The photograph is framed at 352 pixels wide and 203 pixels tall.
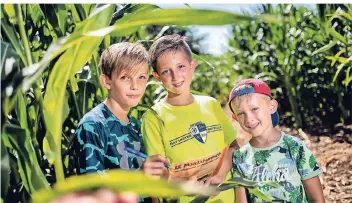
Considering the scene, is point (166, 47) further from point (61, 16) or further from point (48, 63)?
point (48, 63)

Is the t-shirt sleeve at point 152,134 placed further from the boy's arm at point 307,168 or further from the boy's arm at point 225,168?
the boy's arm at point 307,168

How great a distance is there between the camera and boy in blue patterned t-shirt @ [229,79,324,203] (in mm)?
1350

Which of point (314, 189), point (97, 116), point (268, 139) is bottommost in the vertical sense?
point (314, 189)

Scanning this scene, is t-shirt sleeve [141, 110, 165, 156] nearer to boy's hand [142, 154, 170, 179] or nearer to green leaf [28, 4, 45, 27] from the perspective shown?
boy's hand [142, 154, 170, 179]

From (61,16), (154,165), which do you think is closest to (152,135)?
(154,165)

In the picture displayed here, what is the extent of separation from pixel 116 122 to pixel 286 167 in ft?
1.25

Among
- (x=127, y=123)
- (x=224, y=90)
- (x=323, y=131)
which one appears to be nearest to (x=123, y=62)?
(x=127, y=123)

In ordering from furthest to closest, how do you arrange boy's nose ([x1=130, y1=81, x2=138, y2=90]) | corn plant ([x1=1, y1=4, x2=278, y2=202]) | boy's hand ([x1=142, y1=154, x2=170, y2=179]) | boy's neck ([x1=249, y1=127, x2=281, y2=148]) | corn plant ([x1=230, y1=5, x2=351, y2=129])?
corn plant ([x1=230, y1=5, x2=351, y2=129]), boy's neck ([x1=249, y1=127, x2=281, y2=148]), boy's nose ([x1=130, y1=81, x2=138, y2=90]), boy's hand ([x1=142, y1=154, x2=170, y2=179]), corn plant ([x1=1, y1=4, x2=278, y2=202])

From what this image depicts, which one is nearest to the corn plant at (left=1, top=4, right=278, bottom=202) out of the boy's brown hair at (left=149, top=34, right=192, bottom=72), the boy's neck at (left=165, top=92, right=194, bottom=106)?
the boy's brown hair at (left=149, top=34, right=192, bottom=72)

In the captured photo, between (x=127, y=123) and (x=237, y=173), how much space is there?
0.29 m

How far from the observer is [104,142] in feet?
4.03

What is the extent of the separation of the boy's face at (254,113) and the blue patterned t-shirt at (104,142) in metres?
0.24

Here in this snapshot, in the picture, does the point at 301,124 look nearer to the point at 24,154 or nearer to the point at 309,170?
the point at 309,170

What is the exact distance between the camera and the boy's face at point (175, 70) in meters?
1.38
